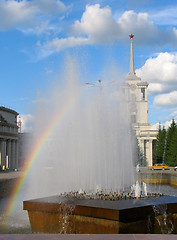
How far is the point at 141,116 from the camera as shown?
86000 mm

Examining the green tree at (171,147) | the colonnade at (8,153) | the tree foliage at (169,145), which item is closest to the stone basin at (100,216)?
the colonnade at (8,153)

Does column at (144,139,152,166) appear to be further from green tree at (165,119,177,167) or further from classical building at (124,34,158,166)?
green tree at (165,119,177,167)

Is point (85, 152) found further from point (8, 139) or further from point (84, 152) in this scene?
point (8, 139)

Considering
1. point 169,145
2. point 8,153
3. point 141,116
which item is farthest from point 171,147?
point 141,116

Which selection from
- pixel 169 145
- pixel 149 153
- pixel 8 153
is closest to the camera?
pixel 8 153

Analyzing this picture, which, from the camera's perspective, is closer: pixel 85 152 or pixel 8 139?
pixel 85 152

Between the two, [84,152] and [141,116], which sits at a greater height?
[141,116]

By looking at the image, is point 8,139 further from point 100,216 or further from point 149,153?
point 100,216

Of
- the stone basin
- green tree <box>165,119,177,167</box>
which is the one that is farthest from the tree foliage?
the stone basin

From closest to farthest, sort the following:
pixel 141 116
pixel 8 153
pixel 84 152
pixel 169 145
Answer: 1. pixel 84 152
2. pixel 8 153
3. pixel 169 145
4. pixel 141 116

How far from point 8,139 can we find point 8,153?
9.72 ft

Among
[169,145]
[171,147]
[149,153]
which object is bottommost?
[149,153]

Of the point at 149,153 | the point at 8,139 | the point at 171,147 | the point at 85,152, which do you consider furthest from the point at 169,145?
the point at 85,152

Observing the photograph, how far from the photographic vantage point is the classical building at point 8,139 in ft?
162
